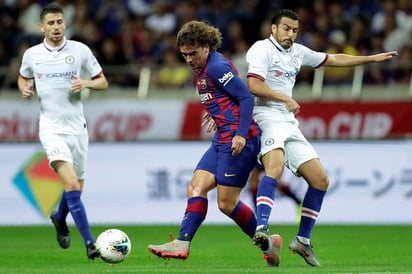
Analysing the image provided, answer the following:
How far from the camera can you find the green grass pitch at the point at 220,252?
9.46m

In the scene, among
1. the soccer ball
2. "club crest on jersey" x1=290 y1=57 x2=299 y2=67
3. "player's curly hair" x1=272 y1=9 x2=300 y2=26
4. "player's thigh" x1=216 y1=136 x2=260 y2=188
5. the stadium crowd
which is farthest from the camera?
the stadium crowd

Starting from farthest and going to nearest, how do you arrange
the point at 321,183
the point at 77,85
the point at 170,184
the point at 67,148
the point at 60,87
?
the point at 170,184
the point at 60,87
the point at 67,148
the point at 77,85
the point at 321,183

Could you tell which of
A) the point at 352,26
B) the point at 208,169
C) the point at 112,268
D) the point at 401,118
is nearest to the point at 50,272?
the point at 112,268

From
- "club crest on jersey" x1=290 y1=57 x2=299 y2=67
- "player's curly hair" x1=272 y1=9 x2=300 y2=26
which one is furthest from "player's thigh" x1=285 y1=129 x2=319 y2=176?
"player's curly hair" x1=272 y1=9 x2=300 y2=26

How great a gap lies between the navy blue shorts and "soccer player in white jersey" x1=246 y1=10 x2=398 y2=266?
14 centimetres

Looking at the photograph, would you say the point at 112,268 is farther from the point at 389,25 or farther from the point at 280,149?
the point at 389,25

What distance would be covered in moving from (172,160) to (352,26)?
14.1 ft

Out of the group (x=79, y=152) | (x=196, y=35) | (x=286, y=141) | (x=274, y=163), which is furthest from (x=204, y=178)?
(x=79, y=152)

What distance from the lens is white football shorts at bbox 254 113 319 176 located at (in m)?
9.98

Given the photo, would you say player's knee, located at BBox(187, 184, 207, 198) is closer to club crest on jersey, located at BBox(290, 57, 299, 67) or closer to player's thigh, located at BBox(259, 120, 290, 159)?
player's thigh, located at BBox(259, 120, 290, 159)

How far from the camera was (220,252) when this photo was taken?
1184 centimetres

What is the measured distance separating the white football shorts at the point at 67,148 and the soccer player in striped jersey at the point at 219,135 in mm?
2076

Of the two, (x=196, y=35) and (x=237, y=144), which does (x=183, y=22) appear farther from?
(x=237, y=144)

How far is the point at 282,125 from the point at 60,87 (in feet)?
9.03
